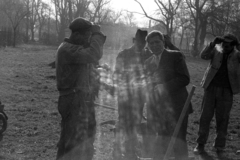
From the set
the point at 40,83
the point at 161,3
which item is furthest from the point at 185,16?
the point at 40,83

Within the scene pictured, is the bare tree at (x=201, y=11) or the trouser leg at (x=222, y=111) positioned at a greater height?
the bare tree at (x=201, y=11)

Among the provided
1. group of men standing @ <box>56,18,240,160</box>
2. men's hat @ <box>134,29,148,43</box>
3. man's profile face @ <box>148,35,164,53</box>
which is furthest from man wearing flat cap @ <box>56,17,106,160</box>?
men's hat @ <box>134,29,148,43</box>

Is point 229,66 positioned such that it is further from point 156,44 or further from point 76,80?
point 76,80

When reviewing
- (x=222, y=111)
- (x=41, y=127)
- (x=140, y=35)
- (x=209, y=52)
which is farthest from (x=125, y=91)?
(x=41, y=127)

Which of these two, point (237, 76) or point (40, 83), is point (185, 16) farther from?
point (237, 76)

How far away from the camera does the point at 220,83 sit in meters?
5.11

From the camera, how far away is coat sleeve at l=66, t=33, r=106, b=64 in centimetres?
346

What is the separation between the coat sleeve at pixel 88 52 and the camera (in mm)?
3455

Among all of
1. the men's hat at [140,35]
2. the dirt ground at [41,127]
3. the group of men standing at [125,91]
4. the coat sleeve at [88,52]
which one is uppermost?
the men's hat at [140,35]

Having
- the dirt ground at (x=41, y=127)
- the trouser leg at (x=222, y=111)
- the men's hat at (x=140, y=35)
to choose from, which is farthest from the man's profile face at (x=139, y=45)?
the dirt ground at (x=41, y=127)

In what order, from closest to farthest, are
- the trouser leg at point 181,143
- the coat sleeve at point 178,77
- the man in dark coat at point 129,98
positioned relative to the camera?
the coat sleeve at point 178,77 → the trouser leg at point 181,143 → the man in dark coat at point 129,98

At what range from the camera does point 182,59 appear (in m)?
3.84

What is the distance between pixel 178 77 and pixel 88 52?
3.74 ft

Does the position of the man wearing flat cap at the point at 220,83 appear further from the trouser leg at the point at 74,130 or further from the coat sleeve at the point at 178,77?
the trouser leg at the point at 74,130
